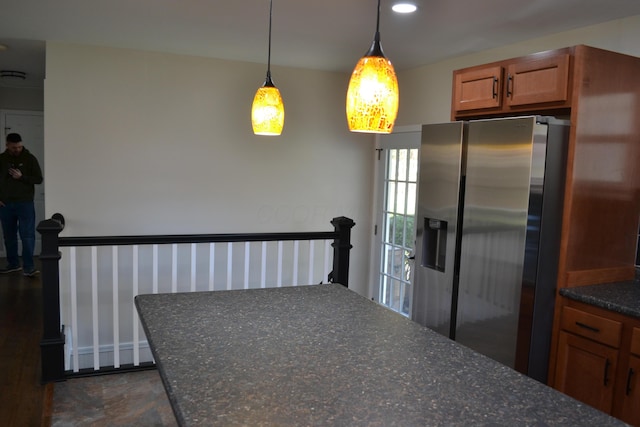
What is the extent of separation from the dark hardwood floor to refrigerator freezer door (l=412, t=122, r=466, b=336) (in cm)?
219

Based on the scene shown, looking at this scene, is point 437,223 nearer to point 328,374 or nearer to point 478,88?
point 478,88

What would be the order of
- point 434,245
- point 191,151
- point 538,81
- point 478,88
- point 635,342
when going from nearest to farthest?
point 635,342
point 538,81
point 478,88
point 434,245
point 191,151

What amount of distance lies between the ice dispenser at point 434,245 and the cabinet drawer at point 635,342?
3.61 ft

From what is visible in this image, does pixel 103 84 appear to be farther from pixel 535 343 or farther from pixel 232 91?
pixel 535 343

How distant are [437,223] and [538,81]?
97cm

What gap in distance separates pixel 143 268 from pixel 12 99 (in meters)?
4.16

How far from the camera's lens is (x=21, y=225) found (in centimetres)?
577

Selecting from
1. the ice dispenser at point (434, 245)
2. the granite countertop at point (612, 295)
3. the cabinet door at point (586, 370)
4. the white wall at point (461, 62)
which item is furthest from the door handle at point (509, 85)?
the cabinet door at point (586, 370)

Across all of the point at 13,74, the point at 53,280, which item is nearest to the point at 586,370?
the point at 53,280

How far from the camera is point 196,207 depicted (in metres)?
4.51

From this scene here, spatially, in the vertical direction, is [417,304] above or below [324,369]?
below

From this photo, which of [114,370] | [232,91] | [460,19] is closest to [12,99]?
[232,91]

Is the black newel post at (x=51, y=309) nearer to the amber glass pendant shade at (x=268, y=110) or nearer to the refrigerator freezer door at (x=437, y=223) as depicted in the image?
the amber glass pendant shade at (x=268, y=110)

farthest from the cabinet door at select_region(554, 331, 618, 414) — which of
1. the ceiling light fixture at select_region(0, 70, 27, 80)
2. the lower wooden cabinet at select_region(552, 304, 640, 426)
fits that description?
the ceiling light fixture at select_region(0, 70, 27, 80)
